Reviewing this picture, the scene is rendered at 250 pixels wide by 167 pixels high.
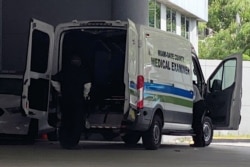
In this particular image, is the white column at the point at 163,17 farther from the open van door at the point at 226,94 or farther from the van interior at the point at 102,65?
the van interior at the point at 102,65

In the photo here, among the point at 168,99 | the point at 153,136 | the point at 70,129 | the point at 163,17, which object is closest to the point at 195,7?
the point at 163,17

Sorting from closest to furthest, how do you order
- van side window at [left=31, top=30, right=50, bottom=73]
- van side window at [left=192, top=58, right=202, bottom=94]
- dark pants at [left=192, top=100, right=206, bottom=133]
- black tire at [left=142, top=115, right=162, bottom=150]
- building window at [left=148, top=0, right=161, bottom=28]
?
van side window at [left=31, top=30, right=50, bottom=73]
black tire at [left=142, top=115, right=162, bottom=150]
dark pants at [left=192, top=100, right=206, bottom=133]
van side window at [left=192, top=58, right=202, bottom=94]
building window at [left=148, top=0, right=161, bottom=28]

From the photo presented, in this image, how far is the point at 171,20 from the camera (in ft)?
124

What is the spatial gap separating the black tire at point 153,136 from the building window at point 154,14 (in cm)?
1947

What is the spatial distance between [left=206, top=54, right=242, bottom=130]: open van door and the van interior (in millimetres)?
3346

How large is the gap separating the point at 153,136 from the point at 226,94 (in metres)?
3.22

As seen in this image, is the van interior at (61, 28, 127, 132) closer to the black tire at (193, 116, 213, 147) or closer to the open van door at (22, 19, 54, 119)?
the open van door at (22, 19, 54, 119)

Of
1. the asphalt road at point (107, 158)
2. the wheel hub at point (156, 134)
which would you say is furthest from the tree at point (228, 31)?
the asphalt road at point (107, 158)

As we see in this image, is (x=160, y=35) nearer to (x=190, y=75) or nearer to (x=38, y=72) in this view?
(x=190, y=75)

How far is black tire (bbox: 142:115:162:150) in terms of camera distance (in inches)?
571

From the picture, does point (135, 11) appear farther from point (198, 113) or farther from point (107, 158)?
point (107, 158)

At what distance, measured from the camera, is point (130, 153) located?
44.8 feet

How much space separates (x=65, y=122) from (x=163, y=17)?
22.5 meters

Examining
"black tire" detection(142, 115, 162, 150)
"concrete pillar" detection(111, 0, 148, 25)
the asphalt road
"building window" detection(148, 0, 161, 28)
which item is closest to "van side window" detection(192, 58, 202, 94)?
"black tire" detection(142, 115, 162, 150)
